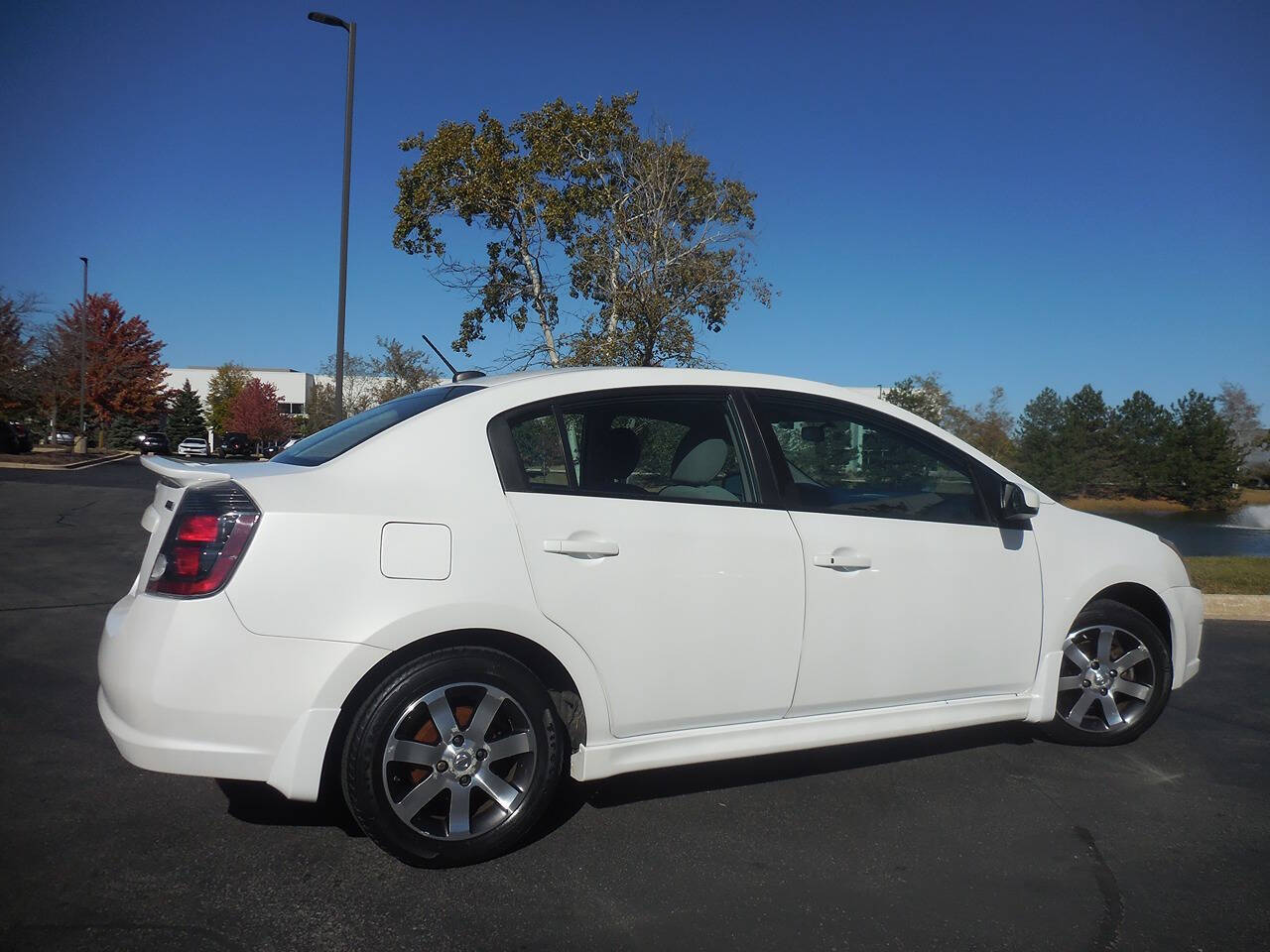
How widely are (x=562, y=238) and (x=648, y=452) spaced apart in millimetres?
17979

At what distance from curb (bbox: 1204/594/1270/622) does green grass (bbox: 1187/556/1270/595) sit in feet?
0.69

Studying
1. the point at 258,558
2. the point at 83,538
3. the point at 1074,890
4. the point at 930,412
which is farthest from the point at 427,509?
the point at 930,412

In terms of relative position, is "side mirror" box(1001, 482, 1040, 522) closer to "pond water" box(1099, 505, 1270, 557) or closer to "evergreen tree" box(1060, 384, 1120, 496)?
"pond water" box(1099, 505, 1270, 557)

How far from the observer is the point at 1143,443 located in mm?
40469

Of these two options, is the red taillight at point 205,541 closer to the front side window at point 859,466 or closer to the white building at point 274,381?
the front side window at point 859,466

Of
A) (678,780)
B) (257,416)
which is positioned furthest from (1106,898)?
(257,416)

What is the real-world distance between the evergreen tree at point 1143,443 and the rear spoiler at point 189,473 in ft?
142

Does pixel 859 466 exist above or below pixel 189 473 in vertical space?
above

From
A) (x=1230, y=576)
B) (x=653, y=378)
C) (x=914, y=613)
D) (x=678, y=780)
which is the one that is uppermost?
(x=653, y=378)

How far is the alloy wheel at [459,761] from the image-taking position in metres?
2.95

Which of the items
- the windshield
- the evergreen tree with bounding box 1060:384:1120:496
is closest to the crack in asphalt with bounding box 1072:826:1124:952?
the windshield

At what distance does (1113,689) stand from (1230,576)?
743 centimetres

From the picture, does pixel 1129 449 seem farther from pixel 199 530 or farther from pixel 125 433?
pixel 125 433

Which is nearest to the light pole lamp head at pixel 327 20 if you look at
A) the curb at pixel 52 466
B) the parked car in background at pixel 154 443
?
the curb at pixel 52 466
